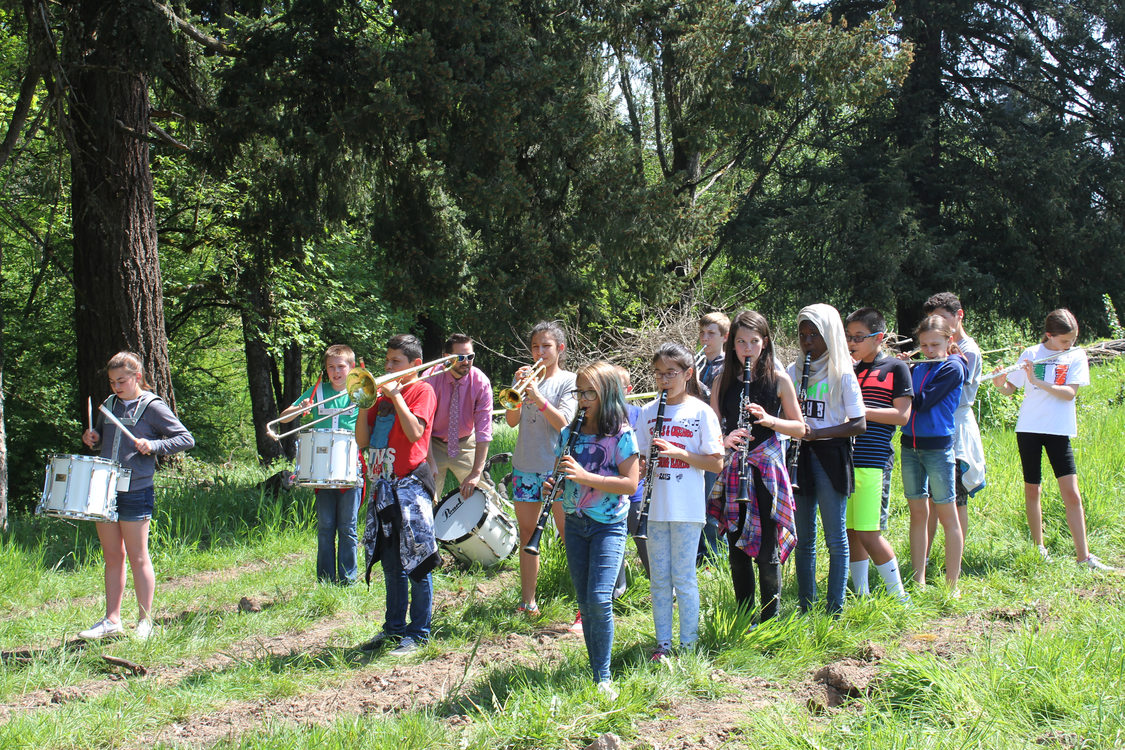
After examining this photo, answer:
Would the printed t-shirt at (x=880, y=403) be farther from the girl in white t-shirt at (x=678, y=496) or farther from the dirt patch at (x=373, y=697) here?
the dirt patch at (x=373, y=697)

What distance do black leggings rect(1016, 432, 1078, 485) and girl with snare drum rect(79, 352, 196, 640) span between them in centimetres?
548

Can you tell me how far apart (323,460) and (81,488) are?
1371 millimetres

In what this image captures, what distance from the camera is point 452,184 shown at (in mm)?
10266

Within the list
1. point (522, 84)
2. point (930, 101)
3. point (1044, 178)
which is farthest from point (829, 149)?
point (522, 84)

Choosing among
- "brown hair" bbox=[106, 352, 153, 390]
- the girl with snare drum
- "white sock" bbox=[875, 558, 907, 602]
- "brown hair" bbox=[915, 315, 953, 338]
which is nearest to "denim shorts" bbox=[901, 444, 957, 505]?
"white sock" bbox=[875, 558, 907, 602]

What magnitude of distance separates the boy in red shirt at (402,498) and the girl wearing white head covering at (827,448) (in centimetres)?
202

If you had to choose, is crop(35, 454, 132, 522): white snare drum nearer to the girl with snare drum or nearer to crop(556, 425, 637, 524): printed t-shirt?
the girl with snare drum

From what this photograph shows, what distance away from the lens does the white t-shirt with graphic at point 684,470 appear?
4.09 m

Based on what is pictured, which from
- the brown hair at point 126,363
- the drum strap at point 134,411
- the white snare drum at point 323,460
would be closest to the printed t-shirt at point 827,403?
the white snare drum at point 323,460

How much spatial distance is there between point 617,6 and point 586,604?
10470mm

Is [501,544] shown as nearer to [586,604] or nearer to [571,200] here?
[586,604]

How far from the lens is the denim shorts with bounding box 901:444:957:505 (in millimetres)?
5137

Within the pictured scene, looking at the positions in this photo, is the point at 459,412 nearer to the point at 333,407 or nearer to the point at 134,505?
the point at 333,407

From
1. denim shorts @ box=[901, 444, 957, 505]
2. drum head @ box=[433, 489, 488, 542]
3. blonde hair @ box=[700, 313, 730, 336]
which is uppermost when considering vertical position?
blonde hair @ box=[700, 313, 730, 336]
